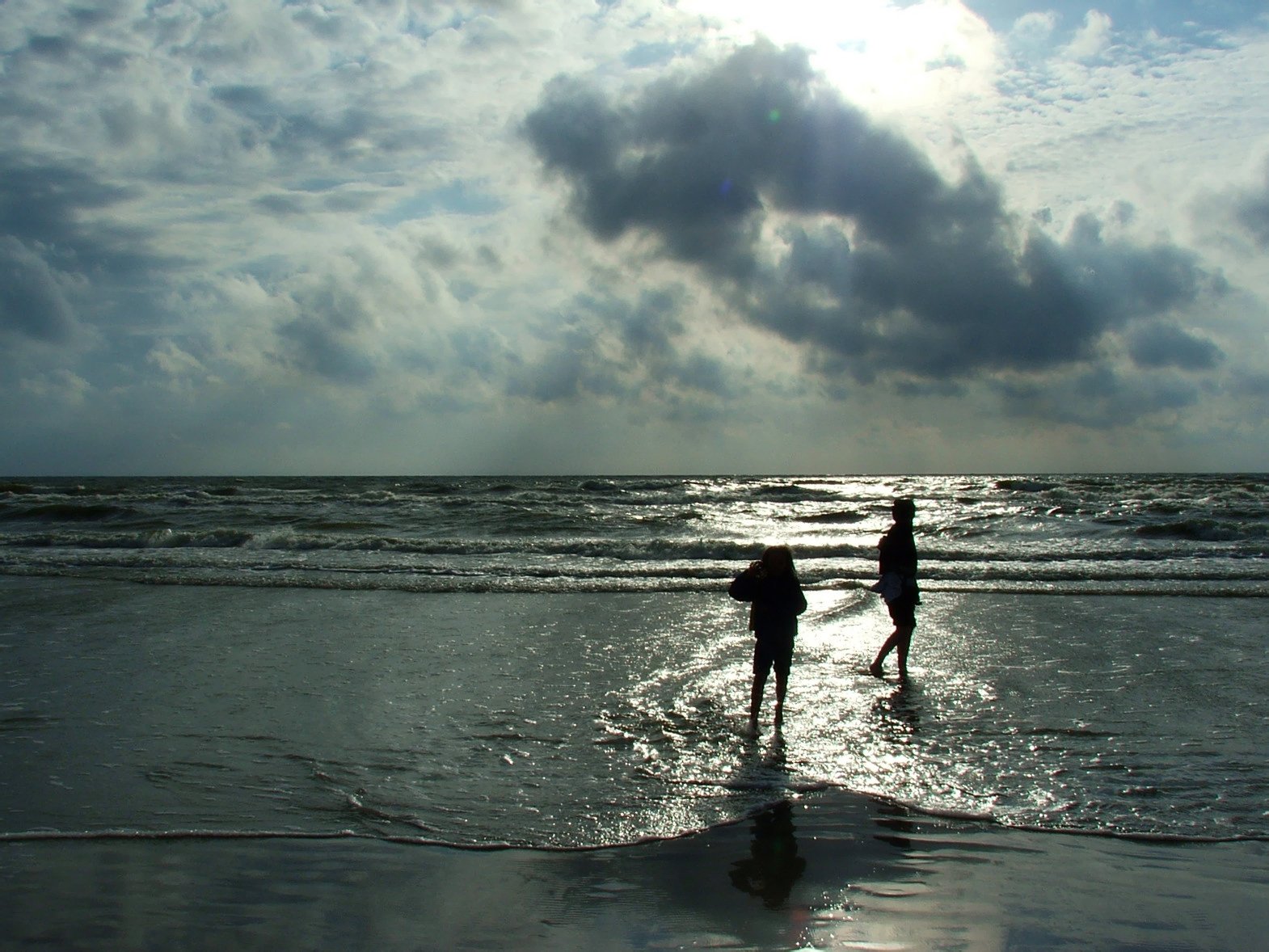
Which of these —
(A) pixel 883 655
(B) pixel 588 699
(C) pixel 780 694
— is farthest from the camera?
(A) pixel 883 655

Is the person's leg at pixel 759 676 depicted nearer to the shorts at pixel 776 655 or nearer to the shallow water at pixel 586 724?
the shorts at pixel 776 655

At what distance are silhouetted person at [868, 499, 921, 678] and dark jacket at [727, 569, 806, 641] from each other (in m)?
2.22

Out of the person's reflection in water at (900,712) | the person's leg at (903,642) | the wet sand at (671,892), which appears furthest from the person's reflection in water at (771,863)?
the person's leg at (903,642)

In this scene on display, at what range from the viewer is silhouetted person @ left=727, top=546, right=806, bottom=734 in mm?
7156

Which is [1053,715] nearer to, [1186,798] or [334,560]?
[1186,798]

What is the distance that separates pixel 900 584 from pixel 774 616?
8.24 ft

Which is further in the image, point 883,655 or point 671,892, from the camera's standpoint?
point 883,655

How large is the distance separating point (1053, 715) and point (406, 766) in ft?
17.6

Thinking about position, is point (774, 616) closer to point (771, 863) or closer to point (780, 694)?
point (780, 694)

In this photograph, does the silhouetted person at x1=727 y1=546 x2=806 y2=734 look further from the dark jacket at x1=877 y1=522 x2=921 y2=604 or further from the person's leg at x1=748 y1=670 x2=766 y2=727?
the dark jacket at x1=877 y1=522 x2=921 y2=604

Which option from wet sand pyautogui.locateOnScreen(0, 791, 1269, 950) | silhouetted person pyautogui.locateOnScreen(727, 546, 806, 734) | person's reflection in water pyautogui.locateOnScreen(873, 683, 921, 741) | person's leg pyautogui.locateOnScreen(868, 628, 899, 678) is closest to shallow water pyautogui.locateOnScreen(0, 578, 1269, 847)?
person's reflection in water pyautogui.locateOnScreen(873, 683, 921, 741)

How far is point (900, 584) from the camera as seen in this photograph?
29.9 feet

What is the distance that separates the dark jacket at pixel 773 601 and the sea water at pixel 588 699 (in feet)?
2.62

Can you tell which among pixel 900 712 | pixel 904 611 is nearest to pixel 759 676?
pixel 900 712
